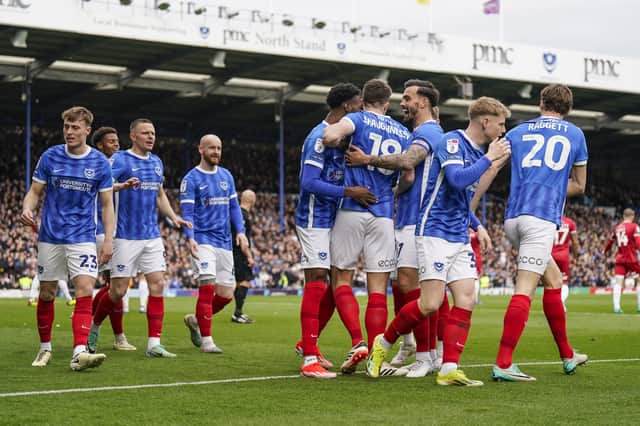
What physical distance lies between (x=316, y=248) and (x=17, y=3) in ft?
78.1

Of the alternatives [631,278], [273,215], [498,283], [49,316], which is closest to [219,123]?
[273,215]

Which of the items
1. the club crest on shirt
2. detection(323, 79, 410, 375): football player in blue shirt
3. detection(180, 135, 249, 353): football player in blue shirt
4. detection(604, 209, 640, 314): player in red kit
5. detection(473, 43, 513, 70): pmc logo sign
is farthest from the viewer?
detection(473, 43, 513, 70): pmc logo sign

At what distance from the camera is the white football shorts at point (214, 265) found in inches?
408

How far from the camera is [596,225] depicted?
5003 cm

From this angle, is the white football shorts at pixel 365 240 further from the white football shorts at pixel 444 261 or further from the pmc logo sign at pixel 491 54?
the pmc logo sign at pixel 491 54

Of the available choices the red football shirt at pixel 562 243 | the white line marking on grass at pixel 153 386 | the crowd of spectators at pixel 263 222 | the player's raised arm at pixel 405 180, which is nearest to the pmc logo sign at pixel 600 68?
the crowd of spectators at pixel 263 222

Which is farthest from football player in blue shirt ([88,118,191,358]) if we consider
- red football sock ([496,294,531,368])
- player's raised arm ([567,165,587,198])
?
player's raised arm ([567,165,587,198])

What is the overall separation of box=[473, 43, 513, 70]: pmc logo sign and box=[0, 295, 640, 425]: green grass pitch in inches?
1108

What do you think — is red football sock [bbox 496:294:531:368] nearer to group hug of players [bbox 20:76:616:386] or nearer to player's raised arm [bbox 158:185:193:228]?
group hug of players [bbox 20:76:616:386]

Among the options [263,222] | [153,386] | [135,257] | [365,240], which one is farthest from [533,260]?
[263,222]

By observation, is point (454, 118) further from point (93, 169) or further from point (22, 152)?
point (93, 169)

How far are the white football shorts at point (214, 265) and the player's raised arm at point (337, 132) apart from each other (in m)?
3.27

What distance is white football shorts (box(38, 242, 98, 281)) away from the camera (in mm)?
8305

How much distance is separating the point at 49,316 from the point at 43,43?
80.1 ft
